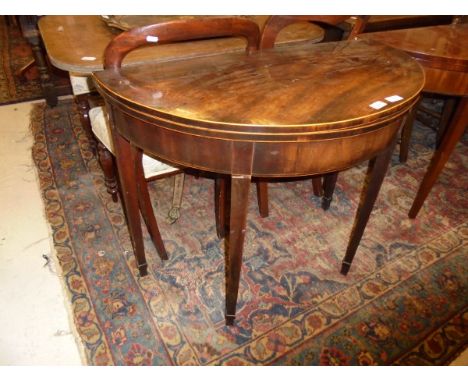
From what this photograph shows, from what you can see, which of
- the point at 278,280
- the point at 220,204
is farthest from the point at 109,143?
the point at 278,280

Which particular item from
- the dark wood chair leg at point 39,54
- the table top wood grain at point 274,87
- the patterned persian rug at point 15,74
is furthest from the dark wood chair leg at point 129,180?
the patterned persian rug at point 15,74

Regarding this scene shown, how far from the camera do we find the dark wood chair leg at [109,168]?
1.53 m

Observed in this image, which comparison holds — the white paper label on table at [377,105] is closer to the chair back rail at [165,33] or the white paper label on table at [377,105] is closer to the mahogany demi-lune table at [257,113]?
the mahogany demi-lune table at [257,113]

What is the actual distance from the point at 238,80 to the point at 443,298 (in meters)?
1.15

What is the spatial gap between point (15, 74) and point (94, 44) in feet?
7.67

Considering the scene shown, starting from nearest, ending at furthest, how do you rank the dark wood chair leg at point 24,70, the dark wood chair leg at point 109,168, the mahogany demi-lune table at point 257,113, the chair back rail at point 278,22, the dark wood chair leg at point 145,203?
the mahogany demi-lune table at point 257,113 < the chair back rail at point 278,22 < the dark wood chair leg at point 145,203 < the dark wood chair leg at point 109,168 < the dark wood chair leg at point 24,70

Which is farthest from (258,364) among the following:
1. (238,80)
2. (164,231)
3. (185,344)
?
(238,80)

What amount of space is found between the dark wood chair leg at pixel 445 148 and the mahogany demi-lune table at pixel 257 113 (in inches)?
19.1

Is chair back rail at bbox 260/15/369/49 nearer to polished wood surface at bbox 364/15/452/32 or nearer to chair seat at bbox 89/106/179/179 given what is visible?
A: chair seat at bbox 89/106/179/179

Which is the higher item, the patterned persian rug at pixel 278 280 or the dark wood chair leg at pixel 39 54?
the dark wood chair leg at pixel 39 54

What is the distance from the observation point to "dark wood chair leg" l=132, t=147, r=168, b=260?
125cm

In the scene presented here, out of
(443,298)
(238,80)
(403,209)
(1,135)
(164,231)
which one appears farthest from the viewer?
(1,135)

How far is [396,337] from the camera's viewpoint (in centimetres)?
122
